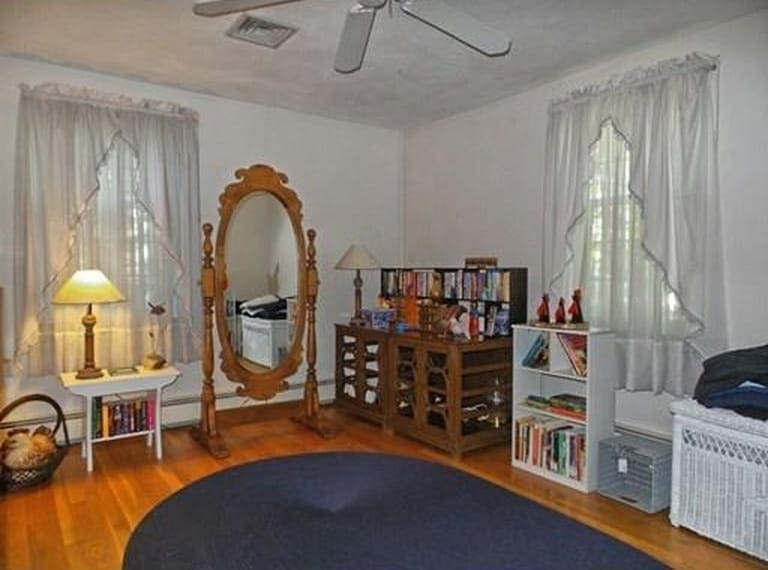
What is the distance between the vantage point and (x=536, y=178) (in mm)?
3734

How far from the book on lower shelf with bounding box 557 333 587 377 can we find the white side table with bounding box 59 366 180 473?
92.1 inches

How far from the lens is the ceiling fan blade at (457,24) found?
204 centimetres

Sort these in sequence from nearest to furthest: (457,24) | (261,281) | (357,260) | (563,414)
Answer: (457,24)
(563,414)
(261,281)
(357,260)

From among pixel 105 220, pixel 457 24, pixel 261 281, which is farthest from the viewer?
pixel 261 281

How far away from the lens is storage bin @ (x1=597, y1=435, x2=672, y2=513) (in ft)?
8.64

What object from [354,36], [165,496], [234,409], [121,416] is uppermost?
[354,36]

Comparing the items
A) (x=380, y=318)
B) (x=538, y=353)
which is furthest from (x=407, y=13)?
(x=380, y=318)

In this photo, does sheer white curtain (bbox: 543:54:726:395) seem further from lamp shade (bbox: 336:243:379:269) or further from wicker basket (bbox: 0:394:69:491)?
wicker basket (bbox: 0:394:69:491)

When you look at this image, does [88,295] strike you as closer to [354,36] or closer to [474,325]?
[354,36]

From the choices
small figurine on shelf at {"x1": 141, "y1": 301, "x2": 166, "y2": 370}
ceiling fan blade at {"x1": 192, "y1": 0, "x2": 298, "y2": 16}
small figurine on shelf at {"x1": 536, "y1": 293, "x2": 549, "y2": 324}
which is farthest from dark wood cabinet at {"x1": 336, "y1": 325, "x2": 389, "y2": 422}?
ceiling fan blade at {"x1": 192, "y1": 0, "x2": 298, "y2": 16}

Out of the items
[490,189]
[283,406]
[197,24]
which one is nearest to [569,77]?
[490,189]

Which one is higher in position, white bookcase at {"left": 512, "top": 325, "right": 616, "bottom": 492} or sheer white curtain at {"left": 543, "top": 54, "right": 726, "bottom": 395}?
sheer white curtain at {"left": 543, "top": 54, "right": 726, "bottom": 395}

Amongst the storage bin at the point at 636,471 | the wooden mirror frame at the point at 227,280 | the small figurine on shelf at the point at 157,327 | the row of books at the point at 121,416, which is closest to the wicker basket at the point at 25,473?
the row of books at the point at 121,416

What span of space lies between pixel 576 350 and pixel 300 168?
253 centimetres
